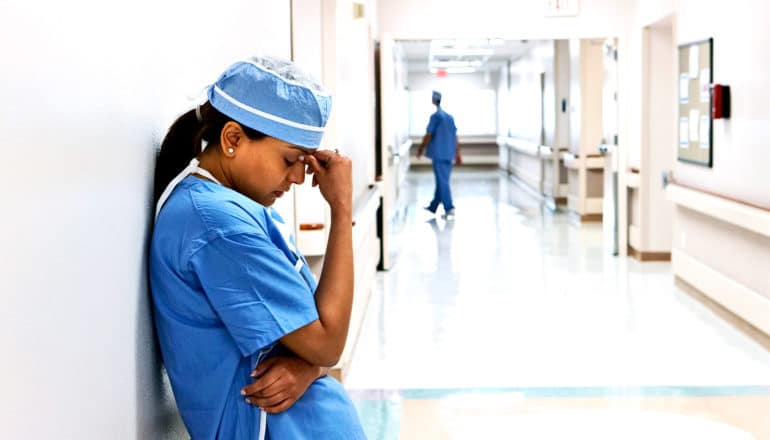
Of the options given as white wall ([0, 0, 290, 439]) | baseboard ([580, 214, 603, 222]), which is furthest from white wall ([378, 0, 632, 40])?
white wall ([0, 0, 290, 439])

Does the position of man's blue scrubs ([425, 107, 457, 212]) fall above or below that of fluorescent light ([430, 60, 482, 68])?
below

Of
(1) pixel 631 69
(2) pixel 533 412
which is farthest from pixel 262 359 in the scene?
(1) pixel 631 69

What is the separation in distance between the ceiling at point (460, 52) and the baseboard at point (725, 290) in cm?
746

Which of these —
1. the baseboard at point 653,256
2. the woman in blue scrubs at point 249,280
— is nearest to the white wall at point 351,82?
the baseboard at point 653,256

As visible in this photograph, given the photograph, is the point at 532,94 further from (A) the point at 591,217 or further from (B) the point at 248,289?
(B) the point at 248,289

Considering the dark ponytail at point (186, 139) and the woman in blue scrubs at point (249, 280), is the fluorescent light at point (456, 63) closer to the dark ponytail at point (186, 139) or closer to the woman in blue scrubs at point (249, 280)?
the dark ponytail at point (186, 139)

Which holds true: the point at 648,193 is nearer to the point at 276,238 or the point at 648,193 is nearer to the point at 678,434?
the point at 678,434

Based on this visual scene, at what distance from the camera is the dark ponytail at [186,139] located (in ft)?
5.88

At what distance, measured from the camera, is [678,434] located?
3.30 metres

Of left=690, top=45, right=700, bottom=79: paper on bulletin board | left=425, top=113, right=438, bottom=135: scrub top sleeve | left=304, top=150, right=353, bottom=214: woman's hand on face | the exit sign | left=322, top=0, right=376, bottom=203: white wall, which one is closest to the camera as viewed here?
left=304, top=150, right=353, bottom=214: woman's hand on face

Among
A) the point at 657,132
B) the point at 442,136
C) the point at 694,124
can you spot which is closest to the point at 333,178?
the point at 694,124

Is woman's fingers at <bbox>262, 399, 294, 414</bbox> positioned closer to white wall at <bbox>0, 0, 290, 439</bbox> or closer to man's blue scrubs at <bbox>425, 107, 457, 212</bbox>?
white wall at <bbox>0, 0, 290, 439</bbox>

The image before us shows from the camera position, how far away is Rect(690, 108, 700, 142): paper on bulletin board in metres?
7.50

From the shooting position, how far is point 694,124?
7574 mm
